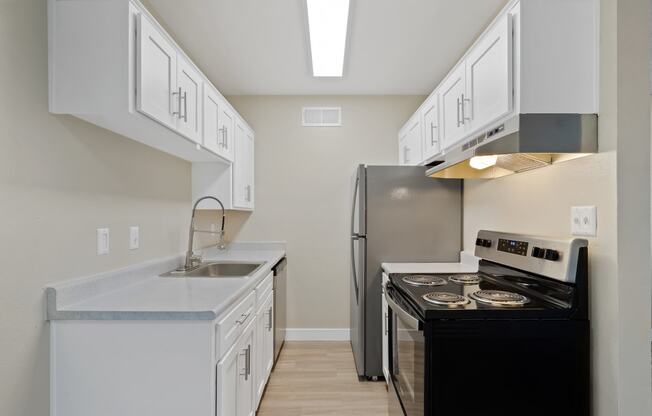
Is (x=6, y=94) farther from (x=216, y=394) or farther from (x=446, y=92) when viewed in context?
(x=446, y=92)

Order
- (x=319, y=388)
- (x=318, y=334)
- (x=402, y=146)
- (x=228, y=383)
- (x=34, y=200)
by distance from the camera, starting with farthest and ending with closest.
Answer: (x=318, y=334), (x=402, y=146), (x=319, y=388), (x=228, y=383), (x=34, y=200)

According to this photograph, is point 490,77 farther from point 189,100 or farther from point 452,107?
point 189,100

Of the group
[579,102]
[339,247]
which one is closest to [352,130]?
[339,247]

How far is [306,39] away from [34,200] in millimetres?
1910

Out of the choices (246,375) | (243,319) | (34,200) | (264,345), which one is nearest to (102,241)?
(34,200)

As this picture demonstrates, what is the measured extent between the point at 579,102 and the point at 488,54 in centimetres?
47

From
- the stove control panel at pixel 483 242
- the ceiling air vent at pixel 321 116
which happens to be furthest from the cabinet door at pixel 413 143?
the stove control panel at pixel 483 242

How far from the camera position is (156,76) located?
5.23 ft

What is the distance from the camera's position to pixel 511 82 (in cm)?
149

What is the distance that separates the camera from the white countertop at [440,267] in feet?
8.02

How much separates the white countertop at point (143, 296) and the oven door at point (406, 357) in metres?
0.80

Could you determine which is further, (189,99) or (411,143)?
(411,143)

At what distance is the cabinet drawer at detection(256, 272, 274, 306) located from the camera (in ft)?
7.38

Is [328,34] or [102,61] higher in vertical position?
[328,34]
